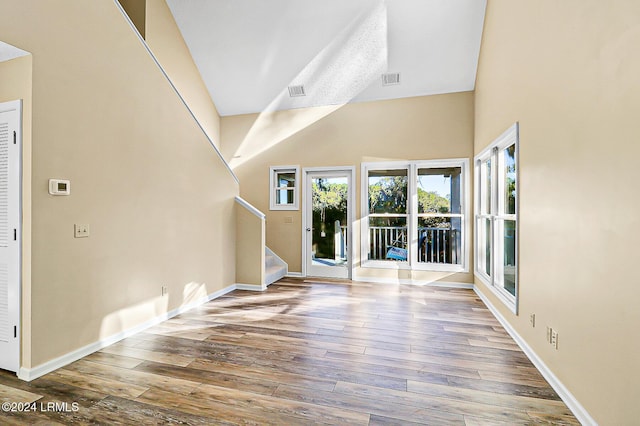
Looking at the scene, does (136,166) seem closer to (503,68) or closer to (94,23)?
(94,23)

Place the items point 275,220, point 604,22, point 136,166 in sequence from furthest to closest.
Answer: point 275,220, point 136,166, point 604,22

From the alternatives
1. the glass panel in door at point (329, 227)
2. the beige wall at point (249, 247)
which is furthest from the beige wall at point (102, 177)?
the glass panel in door at point (329, 227)

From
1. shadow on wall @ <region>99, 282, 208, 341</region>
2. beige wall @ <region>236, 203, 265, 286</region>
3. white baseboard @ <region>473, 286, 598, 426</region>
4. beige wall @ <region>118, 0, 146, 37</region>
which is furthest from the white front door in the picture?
beige wall @ <region>118, 0, 146, 37</region>

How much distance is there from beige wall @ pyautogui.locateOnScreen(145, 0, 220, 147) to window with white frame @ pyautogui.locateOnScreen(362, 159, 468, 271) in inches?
127

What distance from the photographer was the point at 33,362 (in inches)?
90.9

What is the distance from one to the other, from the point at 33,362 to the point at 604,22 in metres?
4.31

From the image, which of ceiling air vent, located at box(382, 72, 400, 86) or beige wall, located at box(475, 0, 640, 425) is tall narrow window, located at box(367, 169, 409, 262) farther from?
beige wall, located at box(475, 0, 640, 425)

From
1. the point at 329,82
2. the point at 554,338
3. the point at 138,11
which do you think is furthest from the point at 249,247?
the point at 554,338

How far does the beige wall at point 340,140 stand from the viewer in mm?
5320

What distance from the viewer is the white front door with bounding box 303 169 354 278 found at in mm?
5914

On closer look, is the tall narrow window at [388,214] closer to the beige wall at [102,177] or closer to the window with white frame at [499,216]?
the window with white frame at [499,216]

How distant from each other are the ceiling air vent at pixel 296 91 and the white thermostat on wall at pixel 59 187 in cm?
406

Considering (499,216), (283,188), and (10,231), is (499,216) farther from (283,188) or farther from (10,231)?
(10,231)

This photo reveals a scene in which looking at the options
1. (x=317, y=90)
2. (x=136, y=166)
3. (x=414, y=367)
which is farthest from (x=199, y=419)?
(x=317, y=90)
